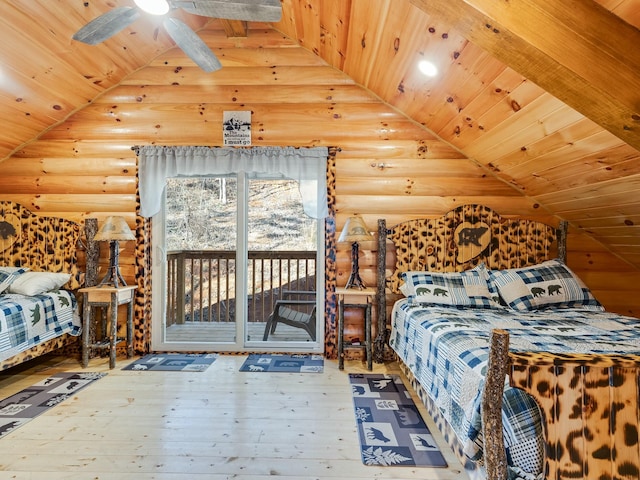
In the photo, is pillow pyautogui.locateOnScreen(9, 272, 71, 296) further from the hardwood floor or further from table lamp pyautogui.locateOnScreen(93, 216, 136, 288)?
the hardwood floor

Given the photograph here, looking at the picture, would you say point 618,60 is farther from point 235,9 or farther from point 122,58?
point 122,58

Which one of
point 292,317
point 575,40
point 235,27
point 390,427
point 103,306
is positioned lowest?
point 390,427

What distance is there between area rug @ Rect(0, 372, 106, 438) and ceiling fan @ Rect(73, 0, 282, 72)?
2349 millimetres

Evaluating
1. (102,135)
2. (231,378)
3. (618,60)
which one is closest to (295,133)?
(102,135)

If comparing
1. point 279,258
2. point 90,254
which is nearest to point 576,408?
point 90,254

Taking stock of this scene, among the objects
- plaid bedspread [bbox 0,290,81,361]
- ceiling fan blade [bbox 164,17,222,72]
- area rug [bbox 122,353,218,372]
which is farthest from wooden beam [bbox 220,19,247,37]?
area rug [bbox 122,353,218,372]

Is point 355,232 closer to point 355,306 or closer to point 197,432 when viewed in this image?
point 355,306

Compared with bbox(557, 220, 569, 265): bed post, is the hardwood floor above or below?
below

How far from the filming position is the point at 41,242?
368 cm

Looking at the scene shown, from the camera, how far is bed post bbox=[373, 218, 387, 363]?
3537mm

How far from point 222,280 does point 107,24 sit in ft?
11.9

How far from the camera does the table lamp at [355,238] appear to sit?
3.32 m

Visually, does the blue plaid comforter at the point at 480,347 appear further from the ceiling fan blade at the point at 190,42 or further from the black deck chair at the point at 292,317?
the ceiling fan blade at the point at 190,42

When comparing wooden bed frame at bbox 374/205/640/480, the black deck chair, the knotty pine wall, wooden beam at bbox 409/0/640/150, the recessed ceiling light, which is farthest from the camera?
the black deck chair
